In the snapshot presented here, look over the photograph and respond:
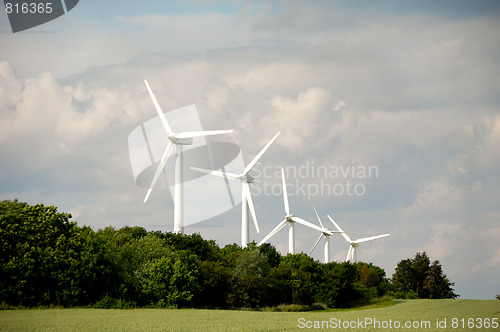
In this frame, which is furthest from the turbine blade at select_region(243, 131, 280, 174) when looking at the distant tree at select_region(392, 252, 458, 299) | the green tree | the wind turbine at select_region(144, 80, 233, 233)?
the distant tree at select_region(392, 252, 458, 299)

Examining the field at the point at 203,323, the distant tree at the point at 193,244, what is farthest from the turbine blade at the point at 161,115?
the field at the point at 203,323

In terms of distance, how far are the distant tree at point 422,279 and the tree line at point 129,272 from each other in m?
65.3

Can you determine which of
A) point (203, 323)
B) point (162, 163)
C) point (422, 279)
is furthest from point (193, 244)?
point (422, 279)

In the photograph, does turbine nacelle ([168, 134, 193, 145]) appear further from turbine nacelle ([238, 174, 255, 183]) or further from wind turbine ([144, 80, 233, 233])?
turbine nacelle ([238, 174, 255, 183])

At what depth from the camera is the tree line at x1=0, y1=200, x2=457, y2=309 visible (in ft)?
260

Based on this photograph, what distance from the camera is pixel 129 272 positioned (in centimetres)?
9250

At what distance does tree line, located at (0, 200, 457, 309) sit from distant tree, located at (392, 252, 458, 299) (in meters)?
65.3

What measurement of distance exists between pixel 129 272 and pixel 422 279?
117 m

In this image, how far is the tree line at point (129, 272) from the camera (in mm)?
79312

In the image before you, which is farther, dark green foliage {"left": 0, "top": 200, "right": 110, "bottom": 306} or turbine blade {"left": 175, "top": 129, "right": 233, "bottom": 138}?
turbine blade {"left": 175, "top": 129, "right": 233, "bottom": 138}

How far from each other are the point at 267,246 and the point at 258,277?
2992 cm

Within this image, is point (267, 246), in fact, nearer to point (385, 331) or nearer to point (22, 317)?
point (22, 317)

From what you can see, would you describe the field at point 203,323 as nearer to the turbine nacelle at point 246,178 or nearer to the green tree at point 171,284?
the green tree at point 171,284

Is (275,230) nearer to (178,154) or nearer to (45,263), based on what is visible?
(178,154)
